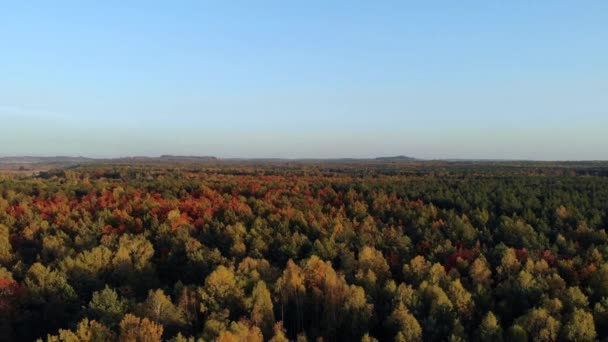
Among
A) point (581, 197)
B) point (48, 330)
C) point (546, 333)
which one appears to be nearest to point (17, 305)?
point (48, 330)

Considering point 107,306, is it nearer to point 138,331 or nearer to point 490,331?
point 138,331

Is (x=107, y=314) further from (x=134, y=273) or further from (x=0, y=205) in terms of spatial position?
(x=0, y=205)

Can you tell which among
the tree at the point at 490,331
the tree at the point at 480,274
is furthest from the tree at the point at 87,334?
the tree at the point at 480,274

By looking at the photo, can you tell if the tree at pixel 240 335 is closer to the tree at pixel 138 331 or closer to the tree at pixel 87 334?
the tree at pixel 138 331

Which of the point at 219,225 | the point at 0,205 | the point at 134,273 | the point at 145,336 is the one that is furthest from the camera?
the point at 0,205

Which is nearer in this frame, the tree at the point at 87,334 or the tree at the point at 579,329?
the tree at the point at 87,334

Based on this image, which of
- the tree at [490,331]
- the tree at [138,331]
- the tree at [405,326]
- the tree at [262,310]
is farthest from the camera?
the tree at [262,310]

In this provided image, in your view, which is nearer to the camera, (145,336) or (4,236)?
(145,336)
